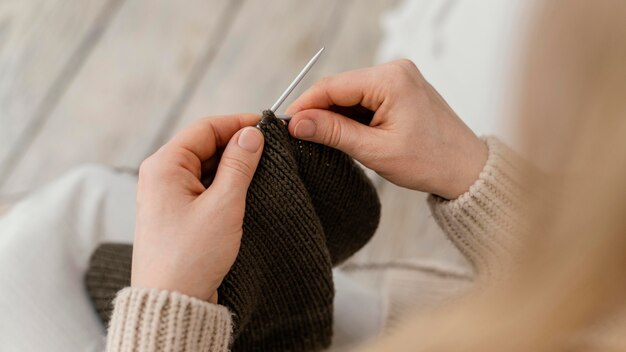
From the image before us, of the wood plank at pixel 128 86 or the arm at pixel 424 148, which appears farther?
the wood plank at pixel 128 86

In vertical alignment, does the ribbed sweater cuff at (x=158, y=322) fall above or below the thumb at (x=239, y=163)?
below

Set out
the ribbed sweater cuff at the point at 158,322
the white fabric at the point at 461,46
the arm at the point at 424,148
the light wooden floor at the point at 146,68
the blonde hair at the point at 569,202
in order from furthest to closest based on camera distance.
A: the light wooden floor at the point at 146,68
the white fabric at the point at 461,46
the arm at the point at 424,148
the ribbed sweater cuff at the point at 158,322
the blonde hair at the point at 569,202

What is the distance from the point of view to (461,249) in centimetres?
59

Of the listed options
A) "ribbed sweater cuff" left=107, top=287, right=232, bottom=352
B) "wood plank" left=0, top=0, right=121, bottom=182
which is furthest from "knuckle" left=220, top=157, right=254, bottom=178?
"wood plank" left=0, top=0, right=121, bottom=182

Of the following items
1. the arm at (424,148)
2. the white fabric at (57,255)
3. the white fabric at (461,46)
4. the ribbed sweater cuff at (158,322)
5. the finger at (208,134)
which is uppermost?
the white fabric at (461,46)

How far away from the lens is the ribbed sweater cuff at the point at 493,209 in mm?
536

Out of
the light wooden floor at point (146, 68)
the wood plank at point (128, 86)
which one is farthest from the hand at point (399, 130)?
the wood plank at point (128, 86)

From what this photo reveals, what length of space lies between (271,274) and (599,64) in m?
0.35

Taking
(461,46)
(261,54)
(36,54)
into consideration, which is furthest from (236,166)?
(36,54)

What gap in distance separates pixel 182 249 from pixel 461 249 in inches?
11.2

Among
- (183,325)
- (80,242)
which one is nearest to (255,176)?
(183,325)

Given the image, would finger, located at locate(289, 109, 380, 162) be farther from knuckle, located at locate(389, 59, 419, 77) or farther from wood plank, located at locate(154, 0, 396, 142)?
wood plank, located at locate(154, 0, 396, 142)

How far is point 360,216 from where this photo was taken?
2.05 ft

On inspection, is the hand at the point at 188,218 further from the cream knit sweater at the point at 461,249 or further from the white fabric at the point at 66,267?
the white fabric at the point at 66,267
